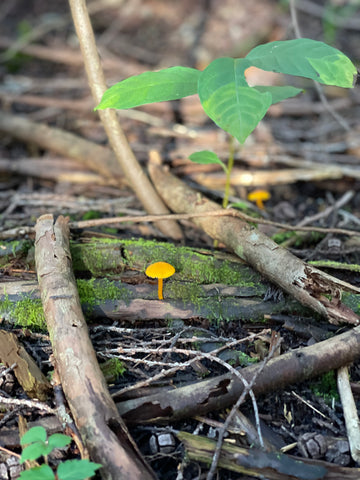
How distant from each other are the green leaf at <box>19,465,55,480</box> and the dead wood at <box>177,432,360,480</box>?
1.95 ft

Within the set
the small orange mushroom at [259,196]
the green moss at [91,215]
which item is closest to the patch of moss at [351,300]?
the small orange mushroom at [259,196]

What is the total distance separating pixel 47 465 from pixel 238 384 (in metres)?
0.93

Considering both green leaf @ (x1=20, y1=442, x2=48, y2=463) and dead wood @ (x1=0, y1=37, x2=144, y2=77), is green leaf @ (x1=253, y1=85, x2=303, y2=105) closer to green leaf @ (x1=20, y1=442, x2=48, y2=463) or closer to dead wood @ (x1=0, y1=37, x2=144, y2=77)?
green leaf @ (x1=20, y1=442, x2=48, y2=463)

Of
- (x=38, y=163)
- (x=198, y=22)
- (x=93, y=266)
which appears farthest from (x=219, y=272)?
(x=198, y=22)

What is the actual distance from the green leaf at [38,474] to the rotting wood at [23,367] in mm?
458

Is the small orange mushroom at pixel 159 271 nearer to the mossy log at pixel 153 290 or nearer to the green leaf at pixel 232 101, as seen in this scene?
the mossy log at pixel 153 290

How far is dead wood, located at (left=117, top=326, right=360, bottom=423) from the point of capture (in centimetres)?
205

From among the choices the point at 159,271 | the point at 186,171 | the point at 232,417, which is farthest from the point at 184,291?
the point at 186,171

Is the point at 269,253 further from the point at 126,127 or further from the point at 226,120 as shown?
the point at 126,127

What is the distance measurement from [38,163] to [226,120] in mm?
3092

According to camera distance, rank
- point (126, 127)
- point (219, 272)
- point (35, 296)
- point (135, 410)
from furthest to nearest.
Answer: point (126, 127), point (219, 272), point (35, 296), point (135, 410)

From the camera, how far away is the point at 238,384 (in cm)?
214

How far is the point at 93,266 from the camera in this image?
2.87 meters

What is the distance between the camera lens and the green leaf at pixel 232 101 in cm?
204
